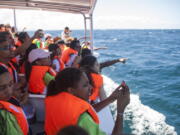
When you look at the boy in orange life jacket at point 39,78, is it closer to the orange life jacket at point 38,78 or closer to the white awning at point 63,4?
the orange life jacket at point 38,78

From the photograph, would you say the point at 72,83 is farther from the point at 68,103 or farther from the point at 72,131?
the point at 72,131

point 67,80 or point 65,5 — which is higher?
point 65,5

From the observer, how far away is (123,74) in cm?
1366

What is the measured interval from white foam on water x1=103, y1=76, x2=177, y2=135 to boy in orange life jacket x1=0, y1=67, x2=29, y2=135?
513cm

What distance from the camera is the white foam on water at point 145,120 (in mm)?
6609

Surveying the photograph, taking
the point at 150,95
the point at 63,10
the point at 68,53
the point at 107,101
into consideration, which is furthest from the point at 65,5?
the point at 150,95

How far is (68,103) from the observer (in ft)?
5.33

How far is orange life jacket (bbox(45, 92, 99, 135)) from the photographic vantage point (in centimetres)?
156

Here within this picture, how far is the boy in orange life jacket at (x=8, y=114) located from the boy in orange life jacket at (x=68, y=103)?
0.68ft

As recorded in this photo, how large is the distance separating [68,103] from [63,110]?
0.19 ft

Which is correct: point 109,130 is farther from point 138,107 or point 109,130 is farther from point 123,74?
point 123,74

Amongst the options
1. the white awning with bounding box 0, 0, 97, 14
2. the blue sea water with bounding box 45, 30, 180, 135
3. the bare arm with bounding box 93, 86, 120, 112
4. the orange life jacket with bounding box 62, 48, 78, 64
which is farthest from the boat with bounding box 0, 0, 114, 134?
the blue sea water with bounding box 45, 30, 180, 135

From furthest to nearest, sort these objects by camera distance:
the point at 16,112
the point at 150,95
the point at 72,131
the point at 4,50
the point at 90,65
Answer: the point at 150,95 → the point at 90,65 → the point at 4,50 → the point at 16,112 → the point at 72,131

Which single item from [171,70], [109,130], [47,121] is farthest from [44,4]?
[171,70]
